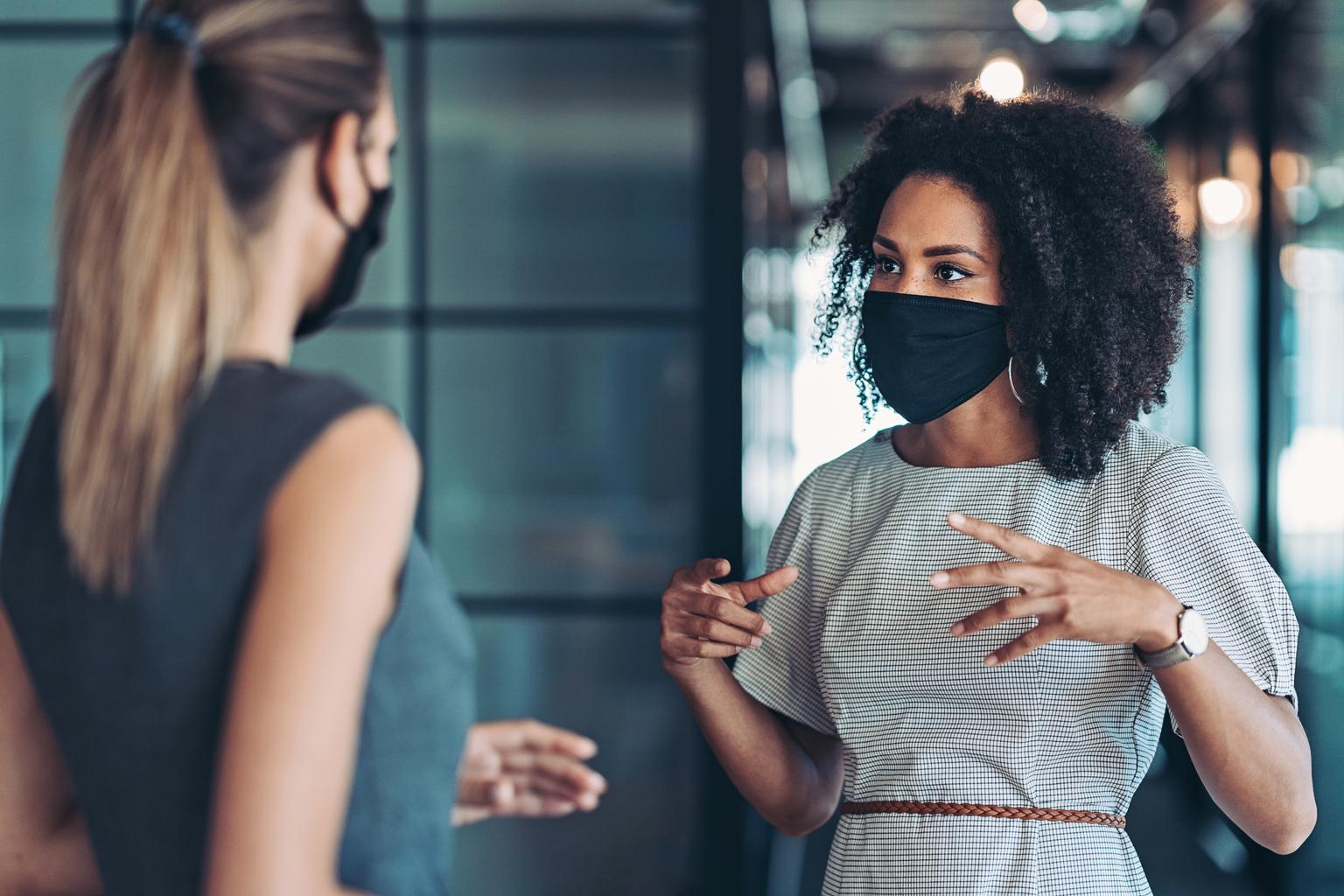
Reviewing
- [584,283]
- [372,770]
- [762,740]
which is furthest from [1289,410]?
[372,770]

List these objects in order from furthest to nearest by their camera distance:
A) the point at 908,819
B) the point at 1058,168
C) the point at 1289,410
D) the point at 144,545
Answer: the point at 1289,410 < the point at 1058,168 < the point at 908,819 < the point at 144,545

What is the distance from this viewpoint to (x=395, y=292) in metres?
2.84

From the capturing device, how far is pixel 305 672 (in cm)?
70

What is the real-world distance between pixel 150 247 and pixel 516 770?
0.49 metres

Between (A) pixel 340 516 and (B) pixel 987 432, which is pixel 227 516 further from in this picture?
(B) pixel 987 432

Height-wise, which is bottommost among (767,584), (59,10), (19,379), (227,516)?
(767,584)

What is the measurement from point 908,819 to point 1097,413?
44 centimetres

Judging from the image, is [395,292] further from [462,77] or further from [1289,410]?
[1289,410]

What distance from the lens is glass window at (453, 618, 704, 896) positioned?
2.87 m

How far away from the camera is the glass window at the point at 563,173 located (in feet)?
9.30

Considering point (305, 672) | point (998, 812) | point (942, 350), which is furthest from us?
point (942, 350)

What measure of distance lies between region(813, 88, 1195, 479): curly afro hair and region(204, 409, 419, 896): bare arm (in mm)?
765

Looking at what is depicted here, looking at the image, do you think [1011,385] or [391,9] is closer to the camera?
[1011,385]

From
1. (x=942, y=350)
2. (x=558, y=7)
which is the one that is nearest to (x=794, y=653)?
(x=942, y=350)
